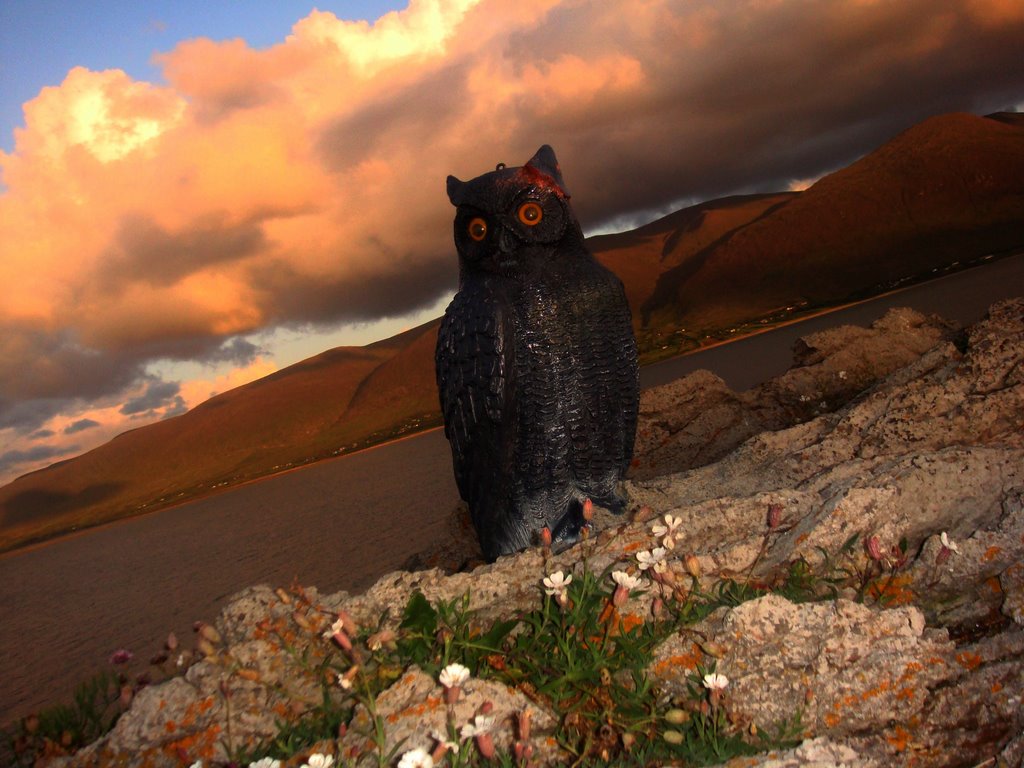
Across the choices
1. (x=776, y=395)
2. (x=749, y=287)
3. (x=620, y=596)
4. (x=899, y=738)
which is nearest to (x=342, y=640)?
(x=620, y=596)

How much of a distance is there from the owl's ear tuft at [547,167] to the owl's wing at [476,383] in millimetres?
921

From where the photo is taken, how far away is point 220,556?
22656 millimetres

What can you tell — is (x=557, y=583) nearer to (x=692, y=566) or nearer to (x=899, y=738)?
(x=692, y=566)

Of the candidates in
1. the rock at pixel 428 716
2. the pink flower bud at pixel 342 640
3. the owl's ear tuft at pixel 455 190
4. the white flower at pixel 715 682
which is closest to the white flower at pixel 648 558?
the white flower at pixel 715 682

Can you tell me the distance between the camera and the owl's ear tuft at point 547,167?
16.6ft

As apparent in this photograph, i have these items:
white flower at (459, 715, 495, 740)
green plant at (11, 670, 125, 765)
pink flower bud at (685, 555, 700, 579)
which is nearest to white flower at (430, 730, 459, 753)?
white flower at (459, 715, 495, 740)

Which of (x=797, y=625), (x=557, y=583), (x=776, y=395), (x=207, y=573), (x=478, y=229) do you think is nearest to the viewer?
(x=797, y=625)

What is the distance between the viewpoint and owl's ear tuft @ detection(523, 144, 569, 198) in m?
5.05

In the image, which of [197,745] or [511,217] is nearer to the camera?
[197,745]

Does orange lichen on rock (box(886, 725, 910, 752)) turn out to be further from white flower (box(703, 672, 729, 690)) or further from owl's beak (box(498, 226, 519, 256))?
owl's beak (box(498, 226, 519, 256))

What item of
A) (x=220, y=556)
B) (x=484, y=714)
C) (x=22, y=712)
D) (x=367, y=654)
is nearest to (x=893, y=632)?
(x=484, y=714)

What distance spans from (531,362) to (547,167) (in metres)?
1.54

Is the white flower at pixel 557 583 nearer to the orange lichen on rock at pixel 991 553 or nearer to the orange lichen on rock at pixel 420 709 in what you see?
the orange lichen on rock at pixel 420 709

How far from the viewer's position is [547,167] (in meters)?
5.29
